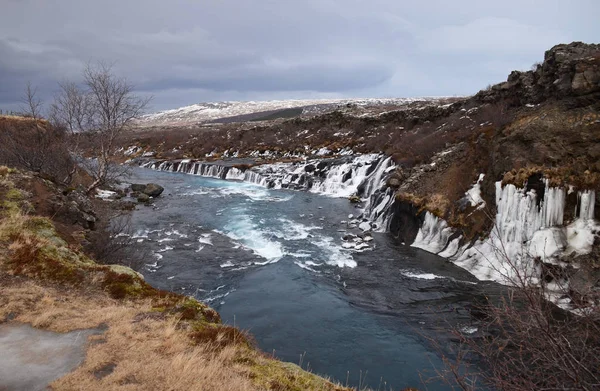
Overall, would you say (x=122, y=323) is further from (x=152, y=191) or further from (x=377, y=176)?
(x=152, y=191)

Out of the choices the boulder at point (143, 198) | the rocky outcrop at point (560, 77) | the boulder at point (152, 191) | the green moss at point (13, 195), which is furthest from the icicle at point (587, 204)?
the boulder at point (152, 191)

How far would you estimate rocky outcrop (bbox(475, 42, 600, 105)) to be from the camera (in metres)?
18.1

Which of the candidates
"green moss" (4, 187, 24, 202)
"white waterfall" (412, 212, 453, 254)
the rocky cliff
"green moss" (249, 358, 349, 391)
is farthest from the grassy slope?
"white waterfall" (412, 212, 453, 254)

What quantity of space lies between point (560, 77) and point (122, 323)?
23830 millimetres

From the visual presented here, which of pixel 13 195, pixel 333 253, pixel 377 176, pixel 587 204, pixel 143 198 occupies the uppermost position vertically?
pixel 13 195

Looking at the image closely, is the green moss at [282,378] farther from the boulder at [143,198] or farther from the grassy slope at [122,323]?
the boulder at [143,198]

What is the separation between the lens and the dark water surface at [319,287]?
1043 centimetres

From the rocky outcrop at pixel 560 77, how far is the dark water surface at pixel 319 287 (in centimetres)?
1122

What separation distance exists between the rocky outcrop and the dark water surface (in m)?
11.2

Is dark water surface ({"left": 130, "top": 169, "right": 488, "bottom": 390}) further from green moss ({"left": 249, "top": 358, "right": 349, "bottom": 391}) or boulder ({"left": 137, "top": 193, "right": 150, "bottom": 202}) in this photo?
boulder ({"left": 137, "top": 193, "right": 150, "bottom": 202})

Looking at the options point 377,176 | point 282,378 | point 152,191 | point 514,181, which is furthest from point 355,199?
point 282,378

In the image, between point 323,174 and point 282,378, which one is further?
point 323,174

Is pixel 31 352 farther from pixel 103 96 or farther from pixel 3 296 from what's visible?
pixel 103 96

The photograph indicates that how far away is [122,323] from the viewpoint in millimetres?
6773
